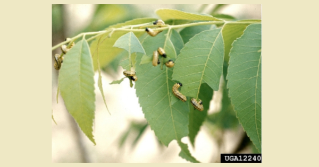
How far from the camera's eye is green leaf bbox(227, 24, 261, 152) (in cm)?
85

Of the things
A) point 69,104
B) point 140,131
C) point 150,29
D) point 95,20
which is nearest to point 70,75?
point 69,104

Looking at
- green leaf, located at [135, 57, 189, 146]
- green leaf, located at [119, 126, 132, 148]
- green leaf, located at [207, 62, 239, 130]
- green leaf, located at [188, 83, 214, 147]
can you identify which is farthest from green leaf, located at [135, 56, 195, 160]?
green leaf, located at [119, 126, 132, 148]

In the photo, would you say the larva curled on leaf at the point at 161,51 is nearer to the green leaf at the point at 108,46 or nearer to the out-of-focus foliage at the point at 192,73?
the out-of-focus foliage at the point at 192,73

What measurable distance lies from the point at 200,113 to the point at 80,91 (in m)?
0.50

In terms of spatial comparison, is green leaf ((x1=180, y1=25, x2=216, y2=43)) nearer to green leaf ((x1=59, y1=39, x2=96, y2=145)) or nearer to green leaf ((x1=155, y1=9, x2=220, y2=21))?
green leaf ((x1=155, y1=9, x2=220, y2=21))

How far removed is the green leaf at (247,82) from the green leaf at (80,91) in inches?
14.9

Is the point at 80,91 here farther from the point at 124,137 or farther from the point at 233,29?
the point at 124,137

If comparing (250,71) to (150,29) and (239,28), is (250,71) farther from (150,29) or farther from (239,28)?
(150,29)

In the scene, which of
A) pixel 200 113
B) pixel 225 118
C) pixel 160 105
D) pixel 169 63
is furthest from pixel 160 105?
pixel 225 118

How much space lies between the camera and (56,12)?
1.13 metres

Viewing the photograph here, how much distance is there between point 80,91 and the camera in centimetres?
70

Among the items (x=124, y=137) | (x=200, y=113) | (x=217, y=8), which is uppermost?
(x=217, y=8)

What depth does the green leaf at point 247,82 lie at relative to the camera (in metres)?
0.85

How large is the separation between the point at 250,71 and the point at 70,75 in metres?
0.48
